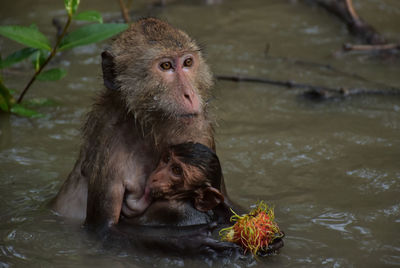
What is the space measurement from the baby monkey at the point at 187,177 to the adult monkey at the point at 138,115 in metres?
0.10

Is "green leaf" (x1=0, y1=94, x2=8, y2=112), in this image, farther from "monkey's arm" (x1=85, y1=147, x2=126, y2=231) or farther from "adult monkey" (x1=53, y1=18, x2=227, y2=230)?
"monkey's arm" (x1=85, y1=147, x2=126, y2=231)

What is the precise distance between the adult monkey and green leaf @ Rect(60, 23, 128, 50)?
0.77 meters

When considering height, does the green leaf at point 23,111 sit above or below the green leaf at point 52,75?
below

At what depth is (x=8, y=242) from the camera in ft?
17.0

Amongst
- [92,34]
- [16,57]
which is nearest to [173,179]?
[92,34]

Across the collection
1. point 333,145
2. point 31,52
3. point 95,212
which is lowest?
point 333,145

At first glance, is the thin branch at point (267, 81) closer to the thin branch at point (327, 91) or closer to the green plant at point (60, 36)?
the thin branch at point (327, 91)

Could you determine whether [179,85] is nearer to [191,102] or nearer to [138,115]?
[191,102]

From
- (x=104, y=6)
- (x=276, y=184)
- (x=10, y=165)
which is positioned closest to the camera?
(x=276, y=184)

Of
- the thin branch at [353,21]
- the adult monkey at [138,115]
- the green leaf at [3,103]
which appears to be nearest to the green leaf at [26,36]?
the green leaf at [3,103]

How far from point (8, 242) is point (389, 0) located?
9.44 m

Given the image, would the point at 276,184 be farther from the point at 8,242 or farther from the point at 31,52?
the point at 31,52

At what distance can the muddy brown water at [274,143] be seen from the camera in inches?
200


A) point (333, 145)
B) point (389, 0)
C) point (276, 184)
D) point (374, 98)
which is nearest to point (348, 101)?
point (374, 98)
